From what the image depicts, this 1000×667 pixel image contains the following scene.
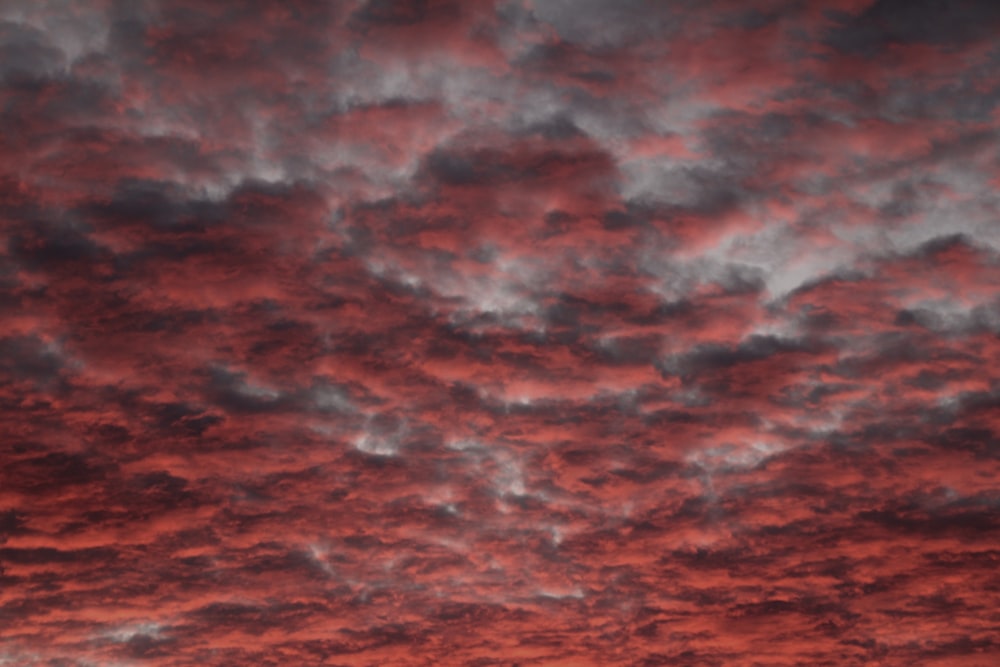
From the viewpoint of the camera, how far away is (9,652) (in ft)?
49.3

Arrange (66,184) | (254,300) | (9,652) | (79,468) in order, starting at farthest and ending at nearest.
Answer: (9,652)
(79,468)
(254,300)
(66,184)

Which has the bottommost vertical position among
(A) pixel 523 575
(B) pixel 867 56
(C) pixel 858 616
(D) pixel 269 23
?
(C) pixel 858 616

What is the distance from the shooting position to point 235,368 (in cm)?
1327

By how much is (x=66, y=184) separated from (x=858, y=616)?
42.7 ft

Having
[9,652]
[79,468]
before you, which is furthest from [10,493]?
[9,652]

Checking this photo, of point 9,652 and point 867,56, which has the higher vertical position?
point 867,56

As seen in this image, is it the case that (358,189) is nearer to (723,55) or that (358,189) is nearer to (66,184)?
(66,184)

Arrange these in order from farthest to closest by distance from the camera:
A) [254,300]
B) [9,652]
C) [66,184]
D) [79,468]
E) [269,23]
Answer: [9,652] → [79,468] → [254,300] → [66,184] → [269,23]

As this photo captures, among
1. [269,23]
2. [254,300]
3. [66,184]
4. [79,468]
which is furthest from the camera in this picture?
[79,468]

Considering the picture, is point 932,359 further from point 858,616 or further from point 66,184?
point 66,184

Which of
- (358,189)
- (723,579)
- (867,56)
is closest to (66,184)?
(358,189)

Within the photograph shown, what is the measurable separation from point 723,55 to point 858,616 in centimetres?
939

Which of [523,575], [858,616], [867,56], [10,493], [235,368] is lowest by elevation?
[858,616]

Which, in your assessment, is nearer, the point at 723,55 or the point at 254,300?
the point at 723,55
